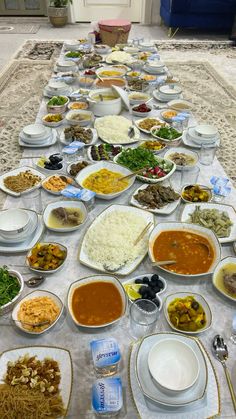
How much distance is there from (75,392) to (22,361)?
0.74ft

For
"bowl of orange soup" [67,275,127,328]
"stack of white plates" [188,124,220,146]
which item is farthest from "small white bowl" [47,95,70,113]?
"bowl of orange soup" [67,275,127,328]

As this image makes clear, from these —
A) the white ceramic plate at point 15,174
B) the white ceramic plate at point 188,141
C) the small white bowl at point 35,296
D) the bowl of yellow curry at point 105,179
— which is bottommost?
the white ceramic plate at point 188,141

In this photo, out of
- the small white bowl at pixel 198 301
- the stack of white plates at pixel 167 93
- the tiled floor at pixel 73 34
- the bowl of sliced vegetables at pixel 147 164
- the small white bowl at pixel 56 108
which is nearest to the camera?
the small white bowl at pixel 198 301

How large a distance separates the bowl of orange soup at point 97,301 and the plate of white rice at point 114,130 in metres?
1.44

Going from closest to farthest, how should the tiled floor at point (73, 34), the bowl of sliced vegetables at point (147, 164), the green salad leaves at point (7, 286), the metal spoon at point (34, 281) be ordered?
the green salad leaves at point (7, 286) → the metal spoon at point (34, 281) → the bowl of sliced vegetables at point (147, 164) → the tiled floor at point (73, 34)

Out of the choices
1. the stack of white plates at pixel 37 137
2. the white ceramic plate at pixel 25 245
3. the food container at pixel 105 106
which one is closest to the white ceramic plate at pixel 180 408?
the white ceramic plate at pixel 25 245

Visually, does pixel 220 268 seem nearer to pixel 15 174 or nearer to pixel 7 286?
pixel 7 286

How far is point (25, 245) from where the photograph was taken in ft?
5.77

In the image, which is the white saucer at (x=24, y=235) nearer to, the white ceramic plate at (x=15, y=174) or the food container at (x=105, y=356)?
the white ceramic plate at (x=15, y=174)

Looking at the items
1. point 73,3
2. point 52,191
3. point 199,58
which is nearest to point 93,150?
point 52,191

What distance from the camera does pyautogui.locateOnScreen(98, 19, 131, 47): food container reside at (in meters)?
4.78

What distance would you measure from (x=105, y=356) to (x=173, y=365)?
9.9 inches

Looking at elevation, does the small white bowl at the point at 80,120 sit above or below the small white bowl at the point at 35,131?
below

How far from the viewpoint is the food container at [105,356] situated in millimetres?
1214
